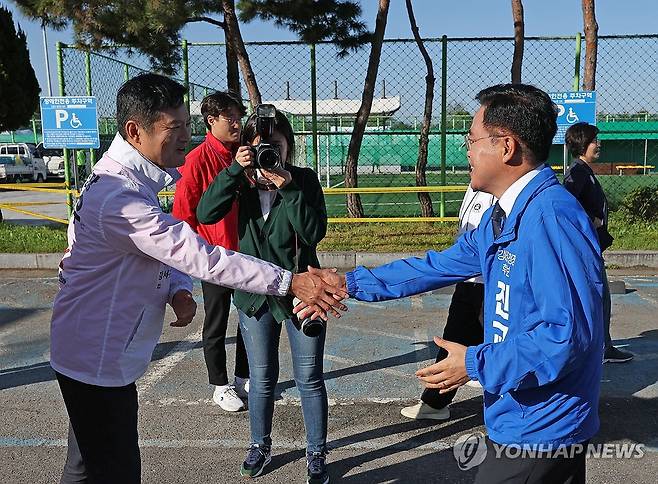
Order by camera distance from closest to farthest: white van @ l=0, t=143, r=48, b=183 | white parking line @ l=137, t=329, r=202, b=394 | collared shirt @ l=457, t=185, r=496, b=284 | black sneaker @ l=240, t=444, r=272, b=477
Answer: black sneaker @ l=240, t=444, r=272, b=477, collared shirt @ l=457, t=185, r=496, b=284, white parking line @ l=137, t=329, r=202, b=394, white van @ l=0, t=143, r=48, b=183

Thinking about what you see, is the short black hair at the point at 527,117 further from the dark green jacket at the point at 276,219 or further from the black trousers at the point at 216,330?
the black trousers at the point at 216,330

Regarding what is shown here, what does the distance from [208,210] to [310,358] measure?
900 mm

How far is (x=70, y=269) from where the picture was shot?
2328 millimetres

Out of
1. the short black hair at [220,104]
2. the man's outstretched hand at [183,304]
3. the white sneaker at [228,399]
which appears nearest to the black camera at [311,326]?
the man's outstretched hand at [183,304]

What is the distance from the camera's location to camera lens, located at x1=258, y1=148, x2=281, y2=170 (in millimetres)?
3076

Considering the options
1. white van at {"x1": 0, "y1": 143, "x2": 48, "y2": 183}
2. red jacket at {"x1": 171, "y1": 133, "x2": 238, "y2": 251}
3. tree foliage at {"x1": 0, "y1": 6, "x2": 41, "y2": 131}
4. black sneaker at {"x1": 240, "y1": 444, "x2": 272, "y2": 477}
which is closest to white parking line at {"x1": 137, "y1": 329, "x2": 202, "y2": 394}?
red jacket at {"x1": 171, "y1": 133, "x2": 238, "y2": 251}

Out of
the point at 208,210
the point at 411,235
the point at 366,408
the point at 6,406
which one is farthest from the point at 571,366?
the point at 411,235

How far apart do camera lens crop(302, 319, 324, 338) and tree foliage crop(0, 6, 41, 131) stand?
1126 cm

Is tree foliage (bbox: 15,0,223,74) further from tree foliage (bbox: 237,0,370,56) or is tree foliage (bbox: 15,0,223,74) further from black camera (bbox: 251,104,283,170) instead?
black camera (bbox: 251,104,283,170)

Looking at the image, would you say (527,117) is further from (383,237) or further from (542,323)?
(383,237)

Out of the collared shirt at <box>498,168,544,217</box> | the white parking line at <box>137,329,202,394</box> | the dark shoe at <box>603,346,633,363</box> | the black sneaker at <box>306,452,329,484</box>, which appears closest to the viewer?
the collared shirt at <box>498,168,544,217</box>

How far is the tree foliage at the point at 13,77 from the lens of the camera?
12.2m

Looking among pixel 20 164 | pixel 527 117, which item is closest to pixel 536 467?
pixel 527 117

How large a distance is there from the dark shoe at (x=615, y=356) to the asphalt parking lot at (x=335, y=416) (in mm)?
72
